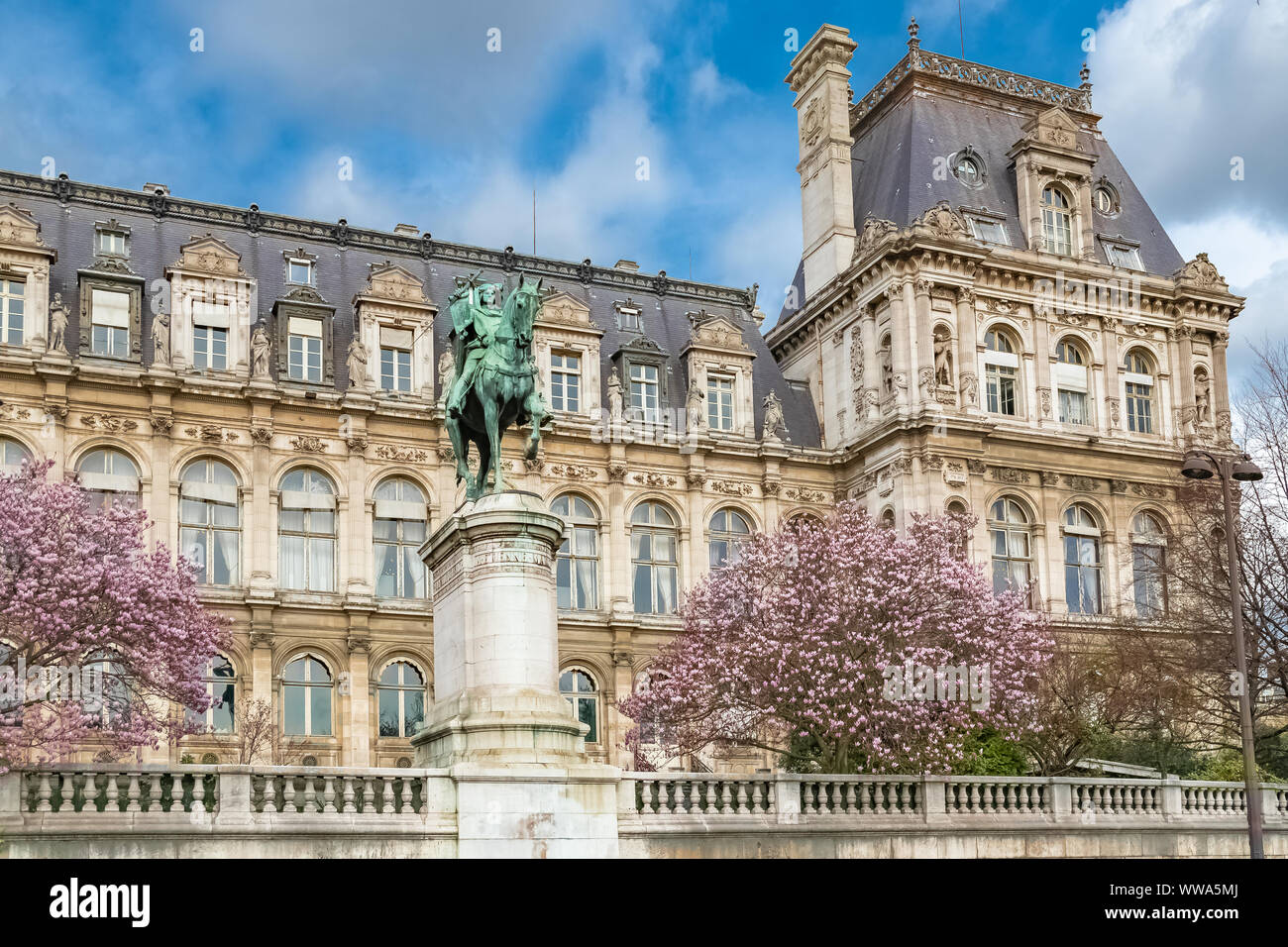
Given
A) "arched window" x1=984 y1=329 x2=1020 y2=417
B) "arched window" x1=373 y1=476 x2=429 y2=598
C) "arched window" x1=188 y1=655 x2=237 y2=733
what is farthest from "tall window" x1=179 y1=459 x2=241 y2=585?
"arched window" x1=984 y1=329 x2=1020 y2=417

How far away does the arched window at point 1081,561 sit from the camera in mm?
45438

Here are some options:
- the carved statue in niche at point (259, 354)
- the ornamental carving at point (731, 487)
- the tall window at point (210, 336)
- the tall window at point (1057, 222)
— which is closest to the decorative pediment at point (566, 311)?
the ornamental carving at point (731, 487)

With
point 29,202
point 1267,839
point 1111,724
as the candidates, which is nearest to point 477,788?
point 1267,839

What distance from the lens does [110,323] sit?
4000 centimetres

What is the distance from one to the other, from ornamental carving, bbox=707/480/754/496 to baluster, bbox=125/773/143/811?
27911mm

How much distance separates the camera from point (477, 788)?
19156mm

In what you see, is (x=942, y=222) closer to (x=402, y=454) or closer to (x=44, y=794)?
(x=402, y=454)

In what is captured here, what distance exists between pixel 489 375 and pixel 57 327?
68.4 ft

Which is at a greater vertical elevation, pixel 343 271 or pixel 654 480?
pixel 343 271

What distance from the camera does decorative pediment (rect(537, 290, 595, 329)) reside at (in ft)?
148

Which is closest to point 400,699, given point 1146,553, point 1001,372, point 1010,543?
point 1010,543

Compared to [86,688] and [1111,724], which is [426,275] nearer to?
[86,688]

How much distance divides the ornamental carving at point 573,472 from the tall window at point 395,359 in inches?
172

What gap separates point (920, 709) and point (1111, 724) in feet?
24.9
